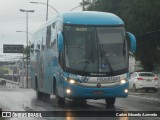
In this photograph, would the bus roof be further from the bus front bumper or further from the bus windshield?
the bus front bumper

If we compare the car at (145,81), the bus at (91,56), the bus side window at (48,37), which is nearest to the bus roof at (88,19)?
the bus at (91,56)

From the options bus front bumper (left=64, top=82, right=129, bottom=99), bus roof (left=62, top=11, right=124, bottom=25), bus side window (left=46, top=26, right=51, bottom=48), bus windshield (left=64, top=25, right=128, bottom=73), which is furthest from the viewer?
bus side window (left=46, top=26, right=51, bottom=48)

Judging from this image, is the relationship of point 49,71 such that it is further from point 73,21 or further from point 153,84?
point 153,84

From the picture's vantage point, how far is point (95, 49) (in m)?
19.8

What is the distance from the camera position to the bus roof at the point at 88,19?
20328 mm

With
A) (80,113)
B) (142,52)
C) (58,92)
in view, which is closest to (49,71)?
(58,92)

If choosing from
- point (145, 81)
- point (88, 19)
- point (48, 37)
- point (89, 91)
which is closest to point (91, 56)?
point (89, 91)

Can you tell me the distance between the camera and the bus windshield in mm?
19594

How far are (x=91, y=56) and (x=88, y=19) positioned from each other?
5.43ft

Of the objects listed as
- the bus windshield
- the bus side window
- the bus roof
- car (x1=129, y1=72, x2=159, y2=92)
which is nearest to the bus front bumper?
the bus windshield

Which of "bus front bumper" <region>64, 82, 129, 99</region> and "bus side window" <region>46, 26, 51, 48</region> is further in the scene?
"bus side window" <region>46, 26, 51, 48</region>

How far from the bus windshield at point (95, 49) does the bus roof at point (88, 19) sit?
23 centimetres

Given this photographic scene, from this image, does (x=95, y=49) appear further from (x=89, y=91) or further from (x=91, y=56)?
(x=89, y=91)

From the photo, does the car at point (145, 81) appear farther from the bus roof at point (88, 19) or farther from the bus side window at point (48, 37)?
the bus roof at point (88, 19)
